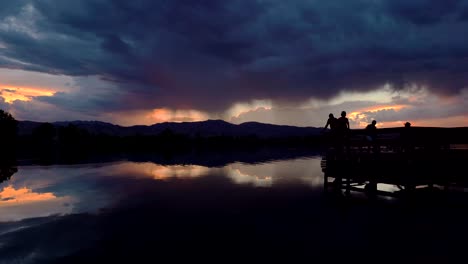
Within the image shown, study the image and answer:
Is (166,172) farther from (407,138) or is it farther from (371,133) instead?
(407,138)

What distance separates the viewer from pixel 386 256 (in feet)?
28.2

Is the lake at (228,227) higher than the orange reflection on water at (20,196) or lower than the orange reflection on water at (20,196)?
higher

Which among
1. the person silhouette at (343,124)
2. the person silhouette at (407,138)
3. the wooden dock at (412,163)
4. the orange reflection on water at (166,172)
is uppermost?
the person silhouette at (343,124)

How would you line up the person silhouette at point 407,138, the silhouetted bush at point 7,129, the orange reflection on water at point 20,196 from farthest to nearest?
the silhouetted bush at point 7,129, the orange reflection on water at point 20,196, the person silhouette at point 407,138

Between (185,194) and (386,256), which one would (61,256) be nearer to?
(386,256)

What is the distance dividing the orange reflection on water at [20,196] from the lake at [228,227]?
0.21 ft

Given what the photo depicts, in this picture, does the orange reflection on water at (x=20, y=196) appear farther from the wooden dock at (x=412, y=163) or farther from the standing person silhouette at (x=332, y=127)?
the wooden dock at (x=412, y=163)

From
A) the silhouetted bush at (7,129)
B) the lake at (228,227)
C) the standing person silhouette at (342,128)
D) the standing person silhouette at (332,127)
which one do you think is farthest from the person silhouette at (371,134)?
the silhouetted bush at (7,129)

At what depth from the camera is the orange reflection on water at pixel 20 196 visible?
18297 millimetres

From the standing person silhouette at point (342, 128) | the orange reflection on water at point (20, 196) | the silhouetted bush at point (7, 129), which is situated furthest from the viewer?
the silhouetted bush at point (7, 129)

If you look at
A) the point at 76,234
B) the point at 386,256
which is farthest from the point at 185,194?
the point at 386,256

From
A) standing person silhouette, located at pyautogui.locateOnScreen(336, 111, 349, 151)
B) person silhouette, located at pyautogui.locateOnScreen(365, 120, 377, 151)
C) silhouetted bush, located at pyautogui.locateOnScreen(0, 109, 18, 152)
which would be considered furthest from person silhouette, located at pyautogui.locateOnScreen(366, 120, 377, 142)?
silhouetted bush, located at pyautogui.locateOnScreen(0, 109, 18, 152)

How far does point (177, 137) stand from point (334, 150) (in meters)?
156

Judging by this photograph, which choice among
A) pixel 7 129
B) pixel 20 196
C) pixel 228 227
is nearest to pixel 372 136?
pixel 228 227
